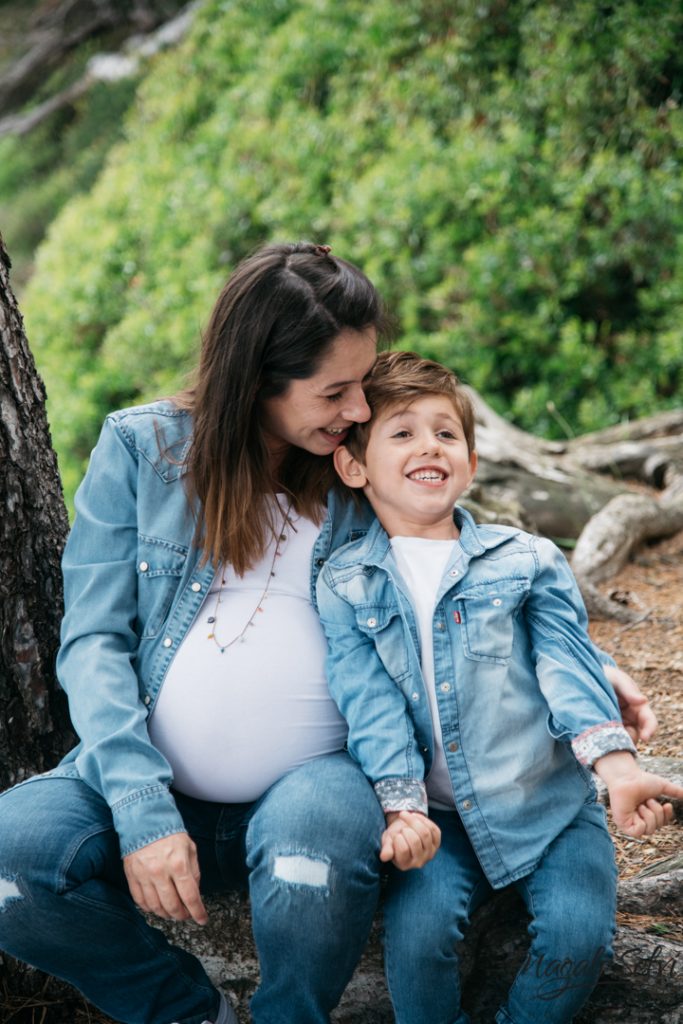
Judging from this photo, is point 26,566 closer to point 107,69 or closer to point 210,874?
point 210,874

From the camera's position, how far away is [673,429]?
5.21 m

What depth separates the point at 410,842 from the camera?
191 cm

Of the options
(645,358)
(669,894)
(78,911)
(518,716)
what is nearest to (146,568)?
(78,911)

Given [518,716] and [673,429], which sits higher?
[518,716]

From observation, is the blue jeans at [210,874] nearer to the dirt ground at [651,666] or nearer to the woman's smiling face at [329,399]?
the dirt ground at [651,666]

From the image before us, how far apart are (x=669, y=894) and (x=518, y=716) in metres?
0.61

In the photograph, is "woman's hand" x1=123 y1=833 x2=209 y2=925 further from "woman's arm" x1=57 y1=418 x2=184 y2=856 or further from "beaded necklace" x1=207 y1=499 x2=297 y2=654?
"beaded necklace" x1=207 y1=499 x2=297 y2=654

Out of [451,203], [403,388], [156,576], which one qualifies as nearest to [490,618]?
[403,388]

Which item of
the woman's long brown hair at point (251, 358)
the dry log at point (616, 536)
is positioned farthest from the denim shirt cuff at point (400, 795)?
the dry log at point (616, 536)

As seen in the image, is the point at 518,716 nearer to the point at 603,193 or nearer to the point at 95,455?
the point at 95,455

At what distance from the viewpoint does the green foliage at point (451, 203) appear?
584 centimetres

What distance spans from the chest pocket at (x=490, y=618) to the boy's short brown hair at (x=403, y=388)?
0.38 metres

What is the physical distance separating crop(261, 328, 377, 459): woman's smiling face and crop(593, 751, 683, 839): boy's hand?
0.91m

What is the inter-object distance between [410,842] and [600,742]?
0.40 m
